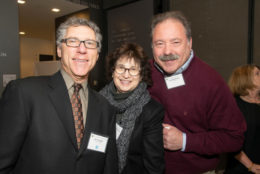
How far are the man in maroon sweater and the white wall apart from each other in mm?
8287

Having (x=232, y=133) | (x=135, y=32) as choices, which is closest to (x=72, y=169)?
(x=232, y=133)

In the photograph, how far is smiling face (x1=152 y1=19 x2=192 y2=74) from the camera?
1605mm

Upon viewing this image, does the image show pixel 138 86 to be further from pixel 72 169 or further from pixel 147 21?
pixel 147 21

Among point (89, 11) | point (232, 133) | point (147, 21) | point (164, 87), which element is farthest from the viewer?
point (89, 11)

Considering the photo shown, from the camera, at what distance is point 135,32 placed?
15.2ft

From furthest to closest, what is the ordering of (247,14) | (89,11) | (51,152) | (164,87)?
(89,11)
(247,14)
(164,87)
(51,152)

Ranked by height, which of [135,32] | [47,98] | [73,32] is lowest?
[47,98]

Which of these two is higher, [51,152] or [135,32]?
[135,32]

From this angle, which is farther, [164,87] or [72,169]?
[164,87]

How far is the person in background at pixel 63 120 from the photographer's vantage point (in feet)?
3.59

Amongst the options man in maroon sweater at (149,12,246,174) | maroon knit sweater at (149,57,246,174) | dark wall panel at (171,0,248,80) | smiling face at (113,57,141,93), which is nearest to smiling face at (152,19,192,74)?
man in maroon sweater at (149,12,246,174)

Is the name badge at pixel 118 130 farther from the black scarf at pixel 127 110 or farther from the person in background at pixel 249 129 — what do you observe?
the person in background at pixel 249 129

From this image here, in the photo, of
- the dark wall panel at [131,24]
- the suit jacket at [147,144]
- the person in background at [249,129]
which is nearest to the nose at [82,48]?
the suit jacket at [147,144]

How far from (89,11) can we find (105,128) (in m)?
4.18
